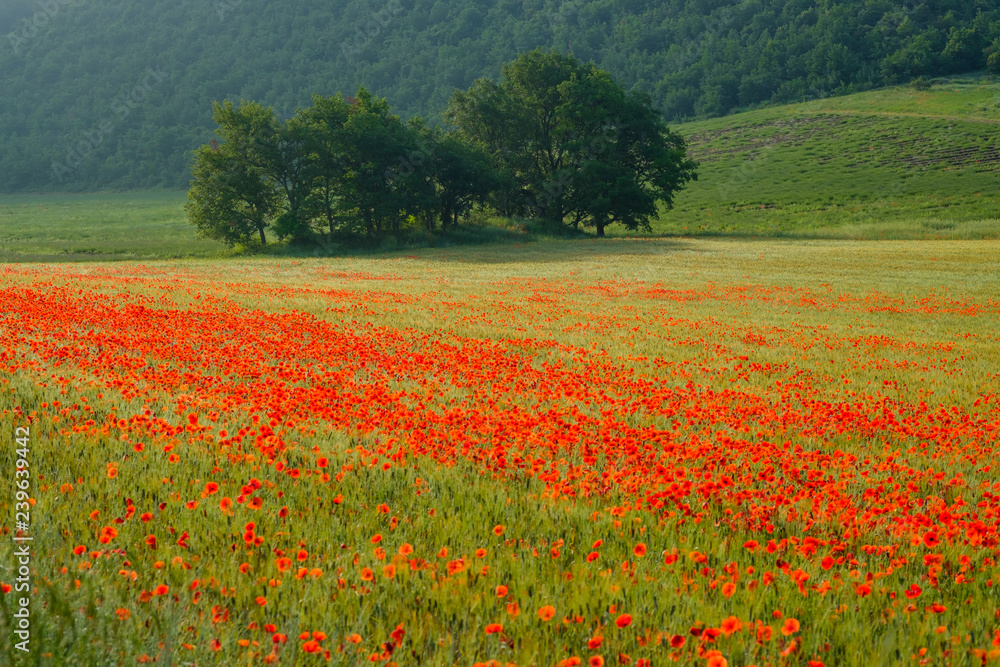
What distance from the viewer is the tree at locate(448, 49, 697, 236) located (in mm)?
52375

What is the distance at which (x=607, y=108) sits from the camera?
173 feet

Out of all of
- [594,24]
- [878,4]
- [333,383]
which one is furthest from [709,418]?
[594,24]

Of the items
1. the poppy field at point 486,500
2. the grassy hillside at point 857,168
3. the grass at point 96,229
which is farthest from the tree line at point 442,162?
the poppy field at point 486,500

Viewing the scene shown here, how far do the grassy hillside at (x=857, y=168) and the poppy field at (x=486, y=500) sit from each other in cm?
4771

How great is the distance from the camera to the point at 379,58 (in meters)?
172

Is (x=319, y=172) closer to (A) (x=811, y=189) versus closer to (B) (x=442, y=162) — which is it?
(B) (x=442, y=162)

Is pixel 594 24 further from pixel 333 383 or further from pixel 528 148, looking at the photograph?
pixel 333 383

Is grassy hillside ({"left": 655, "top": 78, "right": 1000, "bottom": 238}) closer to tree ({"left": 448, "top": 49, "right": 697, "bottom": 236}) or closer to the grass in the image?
tree ({"left": 448, "top": 49, "right": 697, "bottom": 236})

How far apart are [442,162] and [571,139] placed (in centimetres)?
1319

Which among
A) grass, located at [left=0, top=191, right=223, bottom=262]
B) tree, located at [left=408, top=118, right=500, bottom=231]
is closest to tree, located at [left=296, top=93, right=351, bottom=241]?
tree, located at [left=408, top=118, right=500, bottom=231]

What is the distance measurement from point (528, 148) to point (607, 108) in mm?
7375

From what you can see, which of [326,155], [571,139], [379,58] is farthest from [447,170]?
[379,58]

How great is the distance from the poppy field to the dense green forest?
127 meters

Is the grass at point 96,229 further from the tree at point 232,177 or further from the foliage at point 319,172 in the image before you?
the foliage at point 319,172
